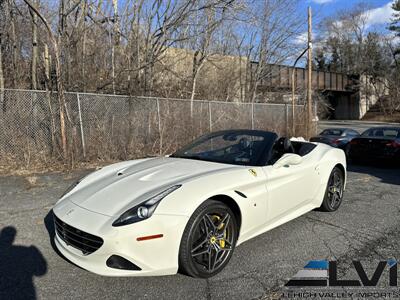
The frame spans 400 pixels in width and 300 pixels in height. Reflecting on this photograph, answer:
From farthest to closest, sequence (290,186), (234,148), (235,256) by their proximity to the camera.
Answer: (234,148) → (290,186) → (235,256)

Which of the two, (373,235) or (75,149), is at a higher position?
(75,149)

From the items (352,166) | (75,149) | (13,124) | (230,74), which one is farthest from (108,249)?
(230,74)

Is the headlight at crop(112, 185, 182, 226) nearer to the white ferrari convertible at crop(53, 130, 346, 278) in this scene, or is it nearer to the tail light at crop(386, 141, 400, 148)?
the white ferrari convertible at crop(53, 130, 346, 278)

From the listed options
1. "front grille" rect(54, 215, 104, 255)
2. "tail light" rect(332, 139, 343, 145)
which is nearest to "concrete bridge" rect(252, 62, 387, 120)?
"tail light" rect(332, 139, 343, 145)

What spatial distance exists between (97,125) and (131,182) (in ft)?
21.6

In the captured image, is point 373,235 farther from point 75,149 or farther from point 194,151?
point 75,149

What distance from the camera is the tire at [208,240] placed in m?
2.73

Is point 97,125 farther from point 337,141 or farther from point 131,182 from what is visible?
point 337,141

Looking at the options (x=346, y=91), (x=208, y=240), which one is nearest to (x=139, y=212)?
(x=208, y=240)

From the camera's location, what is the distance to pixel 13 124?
328 inches

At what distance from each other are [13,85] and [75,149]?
11.3ft

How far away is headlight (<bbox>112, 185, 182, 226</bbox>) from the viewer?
2588 mm

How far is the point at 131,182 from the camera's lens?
3.21 m

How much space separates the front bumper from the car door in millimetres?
1280
